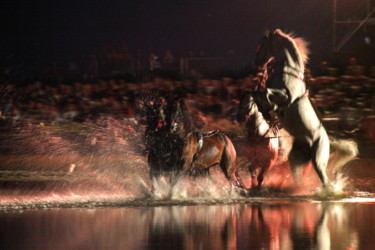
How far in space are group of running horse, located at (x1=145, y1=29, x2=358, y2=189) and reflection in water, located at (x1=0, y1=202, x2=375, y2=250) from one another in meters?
1.13

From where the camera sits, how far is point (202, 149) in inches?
606

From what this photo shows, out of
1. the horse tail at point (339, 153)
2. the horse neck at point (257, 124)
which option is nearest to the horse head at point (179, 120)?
the horse neck at point (257, 124)

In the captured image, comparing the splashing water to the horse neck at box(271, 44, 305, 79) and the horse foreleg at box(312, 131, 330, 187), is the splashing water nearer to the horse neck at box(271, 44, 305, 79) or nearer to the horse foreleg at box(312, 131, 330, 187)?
the horse foreleg at box(312, 131, 330, 187)

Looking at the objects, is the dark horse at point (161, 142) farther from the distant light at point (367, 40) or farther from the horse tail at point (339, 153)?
the distant light at point (367, 40)

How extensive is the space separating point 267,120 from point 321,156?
1.21 m

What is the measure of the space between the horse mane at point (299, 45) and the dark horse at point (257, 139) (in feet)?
3.89

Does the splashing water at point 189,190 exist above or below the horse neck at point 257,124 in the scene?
below

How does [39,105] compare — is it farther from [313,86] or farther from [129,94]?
[313,86]

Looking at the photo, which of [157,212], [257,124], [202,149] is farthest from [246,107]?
[157,212]

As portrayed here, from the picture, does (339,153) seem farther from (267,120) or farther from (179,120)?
(179,120)

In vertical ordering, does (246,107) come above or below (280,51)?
below

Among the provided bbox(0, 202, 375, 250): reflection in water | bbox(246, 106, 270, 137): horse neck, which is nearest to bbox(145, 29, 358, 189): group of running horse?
bbox(246, 106, 270, 137): horse neck

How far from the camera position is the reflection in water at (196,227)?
9.66 meters

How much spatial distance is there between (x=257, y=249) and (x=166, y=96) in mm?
6413
